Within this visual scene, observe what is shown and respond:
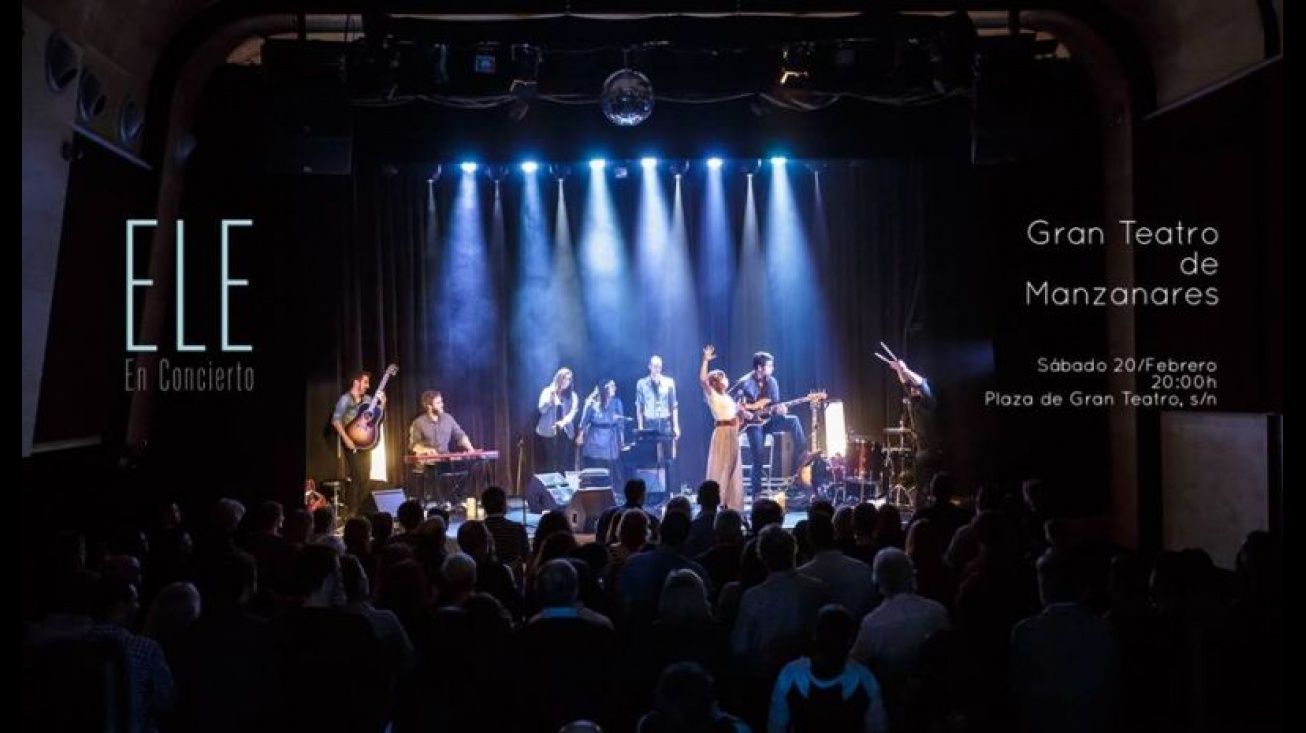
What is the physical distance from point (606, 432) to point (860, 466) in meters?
2.85

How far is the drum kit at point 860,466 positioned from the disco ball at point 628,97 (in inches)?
187

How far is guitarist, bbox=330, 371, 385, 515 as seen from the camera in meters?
11.9

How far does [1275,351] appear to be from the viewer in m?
7.89

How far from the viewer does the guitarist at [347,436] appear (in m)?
11.9

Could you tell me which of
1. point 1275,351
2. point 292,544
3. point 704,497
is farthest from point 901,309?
point 292,544

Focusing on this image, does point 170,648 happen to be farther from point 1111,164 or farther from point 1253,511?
point 1111,164

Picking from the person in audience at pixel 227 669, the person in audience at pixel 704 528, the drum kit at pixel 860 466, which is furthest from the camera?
the drum kit at pixel 860 466

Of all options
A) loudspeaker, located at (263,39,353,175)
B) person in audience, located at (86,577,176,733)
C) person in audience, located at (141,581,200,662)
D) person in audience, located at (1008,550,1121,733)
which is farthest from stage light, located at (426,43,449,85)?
person in audience, located at (1008,550,1121,733)

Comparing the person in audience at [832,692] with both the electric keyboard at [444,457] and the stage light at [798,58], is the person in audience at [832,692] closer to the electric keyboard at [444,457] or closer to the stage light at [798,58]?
the stage light at [798,58]

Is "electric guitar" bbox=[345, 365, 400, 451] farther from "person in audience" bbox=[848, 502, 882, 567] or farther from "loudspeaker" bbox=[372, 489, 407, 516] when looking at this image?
"person in audience" bbox=[848, 502, 882, 567]

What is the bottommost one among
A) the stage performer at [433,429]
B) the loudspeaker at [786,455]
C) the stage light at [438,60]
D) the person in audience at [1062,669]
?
the person in audience at [1062,669]

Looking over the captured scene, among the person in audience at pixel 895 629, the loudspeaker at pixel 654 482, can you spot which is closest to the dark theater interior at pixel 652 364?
the person in audience at pixel 895 629

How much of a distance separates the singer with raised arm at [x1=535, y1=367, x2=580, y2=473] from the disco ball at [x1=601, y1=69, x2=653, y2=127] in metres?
5.14

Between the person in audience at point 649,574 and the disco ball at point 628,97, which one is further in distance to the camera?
the disco ball at point 628,97
